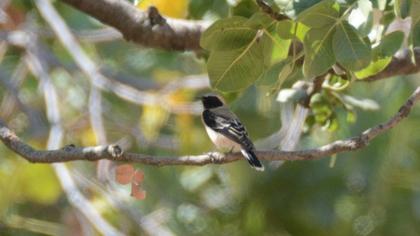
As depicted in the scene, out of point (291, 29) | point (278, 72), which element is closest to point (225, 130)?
point (278, 72)

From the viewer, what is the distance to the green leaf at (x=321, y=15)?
8.23 ft

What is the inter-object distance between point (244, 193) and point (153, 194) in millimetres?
658

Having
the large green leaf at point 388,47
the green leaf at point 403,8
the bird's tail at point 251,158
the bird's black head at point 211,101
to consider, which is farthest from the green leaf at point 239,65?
the bird's black head at point 211,101

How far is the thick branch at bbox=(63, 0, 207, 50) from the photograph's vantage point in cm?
355

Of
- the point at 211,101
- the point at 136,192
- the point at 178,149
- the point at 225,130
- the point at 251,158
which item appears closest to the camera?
the point at 136,192

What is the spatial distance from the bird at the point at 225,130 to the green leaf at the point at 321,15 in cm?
115

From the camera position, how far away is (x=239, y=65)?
2770 millimetres

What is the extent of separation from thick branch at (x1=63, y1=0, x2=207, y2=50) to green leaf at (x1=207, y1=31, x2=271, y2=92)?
81 centimetres

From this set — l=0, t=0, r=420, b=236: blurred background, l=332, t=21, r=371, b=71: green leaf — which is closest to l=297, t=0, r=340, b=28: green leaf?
l=332, t=21, r=371, b=71: green leaf

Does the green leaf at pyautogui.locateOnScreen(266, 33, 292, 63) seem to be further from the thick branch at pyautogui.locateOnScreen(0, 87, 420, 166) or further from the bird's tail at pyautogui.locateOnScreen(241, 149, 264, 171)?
the bird's tail at pyautogui.locateOnScreen(241, 149, 264, 171)

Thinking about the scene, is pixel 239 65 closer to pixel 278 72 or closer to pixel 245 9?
pixel 278 72

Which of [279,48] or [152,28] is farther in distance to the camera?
[152,28]

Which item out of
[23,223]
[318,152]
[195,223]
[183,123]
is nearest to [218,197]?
[195,223]

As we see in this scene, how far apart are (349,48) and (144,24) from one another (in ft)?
3.86
